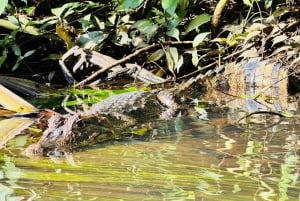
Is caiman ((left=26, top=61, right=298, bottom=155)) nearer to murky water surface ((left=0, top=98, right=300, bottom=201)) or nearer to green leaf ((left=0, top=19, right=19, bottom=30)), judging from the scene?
murky water surface ((left=0, top=98, right=300, bottom=201))

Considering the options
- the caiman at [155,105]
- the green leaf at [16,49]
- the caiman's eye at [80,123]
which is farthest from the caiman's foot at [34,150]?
the green leaf at [16,49]

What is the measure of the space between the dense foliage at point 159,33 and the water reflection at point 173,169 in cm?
158

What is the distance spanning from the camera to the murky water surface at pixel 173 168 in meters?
1.55

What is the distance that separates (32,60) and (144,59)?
105 centimetres

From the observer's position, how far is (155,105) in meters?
3.45

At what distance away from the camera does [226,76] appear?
3.91 metres

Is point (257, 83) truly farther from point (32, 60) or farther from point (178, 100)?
point (32, 60)

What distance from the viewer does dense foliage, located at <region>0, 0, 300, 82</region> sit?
160 inches

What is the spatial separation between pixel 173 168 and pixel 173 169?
0.05ft

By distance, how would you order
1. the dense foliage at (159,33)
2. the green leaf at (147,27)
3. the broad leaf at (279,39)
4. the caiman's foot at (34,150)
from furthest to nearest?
the green leaf at (147,27), the dense foliage at (159,33), the broad leaf at (279,39), the caiman's foot at (34,150)

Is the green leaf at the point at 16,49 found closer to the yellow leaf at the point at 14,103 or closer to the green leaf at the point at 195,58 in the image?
the yellow leaf at the point at 14,103

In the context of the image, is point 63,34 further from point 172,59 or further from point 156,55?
point 172,59

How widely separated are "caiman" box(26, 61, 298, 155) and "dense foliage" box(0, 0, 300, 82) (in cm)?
19

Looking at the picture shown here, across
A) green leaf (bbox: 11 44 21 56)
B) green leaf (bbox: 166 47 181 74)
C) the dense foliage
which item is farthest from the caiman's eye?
green leaf (bbox: 11 44 21 56)
